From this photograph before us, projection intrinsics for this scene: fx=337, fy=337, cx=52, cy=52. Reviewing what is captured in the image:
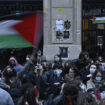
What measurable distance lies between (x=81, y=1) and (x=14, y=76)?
29.6 feet

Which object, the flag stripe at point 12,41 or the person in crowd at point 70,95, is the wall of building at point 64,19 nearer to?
the flag stripe at point 12,41

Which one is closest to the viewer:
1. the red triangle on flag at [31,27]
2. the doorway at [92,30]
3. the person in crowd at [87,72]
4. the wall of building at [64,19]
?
the red triangle on flag at [31,27]

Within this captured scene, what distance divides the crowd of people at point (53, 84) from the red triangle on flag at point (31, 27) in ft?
2.13

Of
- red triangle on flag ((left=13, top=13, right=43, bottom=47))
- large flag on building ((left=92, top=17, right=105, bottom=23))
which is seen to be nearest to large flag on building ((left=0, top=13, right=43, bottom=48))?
red triangle on flag ((left=13, top=13, right=43, bottom=47))

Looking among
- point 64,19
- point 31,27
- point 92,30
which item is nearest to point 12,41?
point 31,27

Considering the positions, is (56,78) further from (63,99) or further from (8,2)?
(8,2)

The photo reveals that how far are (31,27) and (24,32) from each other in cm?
15

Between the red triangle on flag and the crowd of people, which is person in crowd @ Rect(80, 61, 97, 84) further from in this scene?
the red triangle on flag

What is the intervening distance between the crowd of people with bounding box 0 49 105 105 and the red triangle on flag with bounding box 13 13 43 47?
650 mm

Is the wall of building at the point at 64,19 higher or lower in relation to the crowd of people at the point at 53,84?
higher

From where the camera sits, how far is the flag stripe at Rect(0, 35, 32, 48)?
5654 mm

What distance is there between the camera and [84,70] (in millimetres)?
9266

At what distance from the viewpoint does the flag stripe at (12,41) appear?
5.65 m

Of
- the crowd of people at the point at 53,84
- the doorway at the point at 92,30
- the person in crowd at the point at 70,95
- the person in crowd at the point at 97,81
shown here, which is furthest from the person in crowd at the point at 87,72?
the doorway at the point at 92,30
